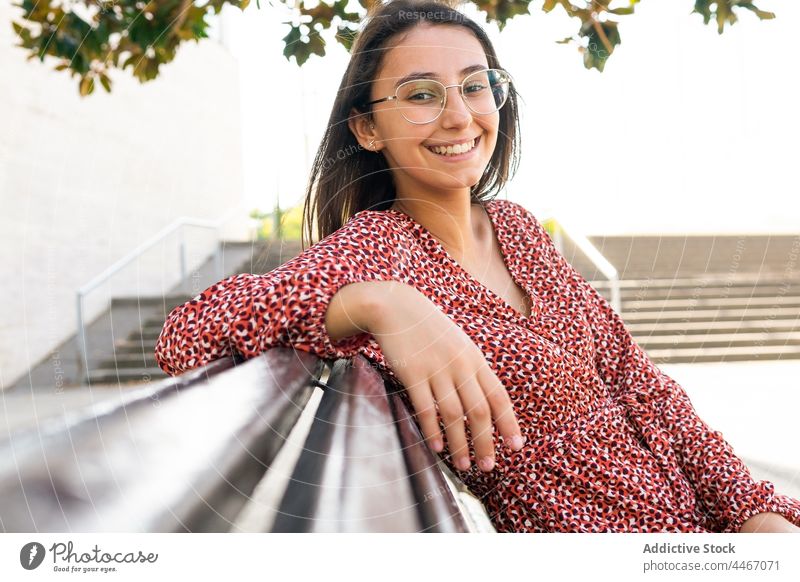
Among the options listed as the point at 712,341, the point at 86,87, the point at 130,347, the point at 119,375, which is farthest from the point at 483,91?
the point at 130,347

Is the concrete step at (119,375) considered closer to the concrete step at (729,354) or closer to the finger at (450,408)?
the concrete step at (729,354)

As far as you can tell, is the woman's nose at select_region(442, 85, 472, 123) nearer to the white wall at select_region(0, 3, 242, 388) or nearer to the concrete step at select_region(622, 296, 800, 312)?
the concrete step at select_region(622, 296, 800, 312)

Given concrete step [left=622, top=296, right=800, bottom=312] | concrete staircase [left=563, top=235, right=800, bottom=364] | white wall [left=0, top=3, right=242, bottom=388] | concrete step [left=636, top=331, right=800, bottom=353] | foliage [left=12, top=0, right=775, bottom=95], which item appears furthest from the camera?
white wall [left=0, top=3, right=242, bottom=388]

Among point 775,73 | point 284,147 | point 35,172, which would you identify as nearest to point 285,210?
point 284,147

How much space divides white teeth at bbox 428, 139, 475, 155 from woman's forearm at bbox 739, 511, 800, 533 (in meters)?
0.39

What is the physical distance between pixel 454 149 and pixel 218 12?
11.9 inches

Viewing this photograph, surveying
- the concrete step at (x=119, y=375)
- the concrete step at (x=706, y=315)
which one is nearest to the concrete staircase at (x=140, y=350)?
the concrete step at (x=119, y=375)

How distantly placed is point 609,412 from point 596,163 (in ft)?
0.77

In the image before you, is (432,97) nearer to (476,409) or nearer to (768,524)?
(476,409)

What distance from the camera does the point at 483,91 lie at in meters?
0.60

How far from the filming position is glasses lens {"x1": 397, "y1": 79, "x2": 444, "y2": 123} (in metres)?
0.57

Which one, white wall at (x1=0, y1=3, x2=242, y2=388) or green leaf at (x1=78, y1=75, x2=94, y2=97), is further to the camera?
white wall at (x1=0, y1=3, x2=242, y2=388)

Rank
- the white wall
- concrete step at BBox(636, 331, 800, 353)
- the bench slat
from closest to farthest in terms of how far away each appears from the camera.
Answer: the bench slat, concrete step at BBox(636, 331, 800, 353), the white wall

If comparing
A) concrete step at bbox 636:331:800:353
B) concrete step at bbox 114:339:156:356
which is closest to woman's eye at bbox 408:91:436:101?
concrete step at bbox 636:331:800:353
